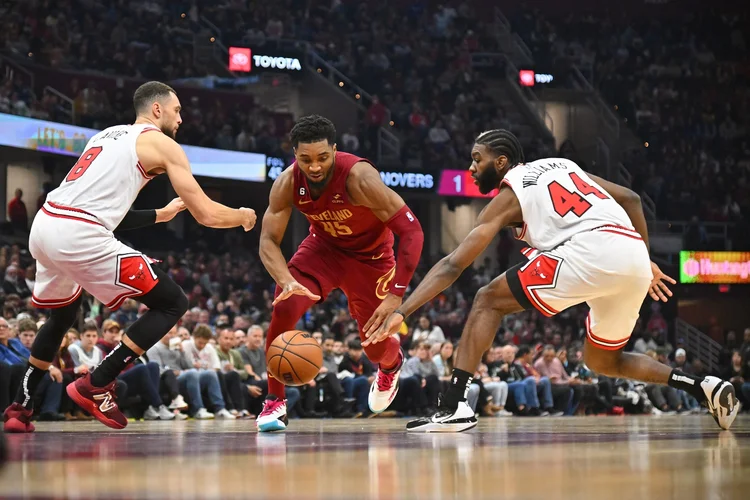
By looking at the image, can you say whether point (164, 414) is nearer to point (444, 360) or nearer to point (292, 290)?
point (444, 360)

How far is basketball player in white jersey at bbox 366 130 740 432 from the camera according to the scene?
4824mm

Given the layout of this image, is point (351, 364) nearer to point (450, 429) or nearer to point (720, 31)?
point (450, 429)

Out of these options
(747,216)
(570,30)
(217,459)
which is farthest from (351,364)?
(570,30)

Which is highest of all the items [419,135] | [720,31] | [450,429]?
[720,31]

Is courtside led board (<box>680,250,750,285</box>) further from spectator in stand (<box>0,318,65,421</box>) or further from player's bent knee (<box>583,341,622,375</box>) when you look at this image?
player's bent knee (<box>583,341,622,375</box>)

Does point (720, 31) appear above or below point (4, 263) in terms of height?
above

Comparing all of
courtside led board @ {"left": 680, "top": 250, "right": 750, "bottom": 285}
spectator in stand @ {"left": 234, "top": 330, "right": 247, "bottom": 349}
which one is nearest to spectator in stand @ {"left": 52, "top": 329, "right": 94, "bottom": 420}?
spectator in stand @ {"left": 234, "top": 330, "right": 247, "bottom": 349}

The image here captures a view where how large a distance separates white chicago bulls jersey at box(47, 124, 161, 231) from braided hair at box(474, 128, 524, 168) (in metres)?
1.84

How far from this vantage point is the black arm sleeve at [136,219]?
230 inches

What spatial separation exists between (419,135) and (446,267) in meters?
17.7

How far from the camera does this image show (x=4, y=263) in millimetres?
13914

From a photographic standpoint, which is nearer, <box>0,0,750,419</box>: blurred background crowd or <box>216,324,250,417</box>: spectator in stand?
<box>216,324,250,417</box>: spectator in stand

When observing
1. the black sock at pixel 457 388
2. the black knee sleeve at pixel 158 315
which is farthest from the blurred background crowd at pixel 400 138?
the black sock at pixel 457 388

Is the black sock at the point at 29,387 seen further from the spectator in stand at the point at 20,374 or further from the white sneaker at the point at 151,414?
the white sneaker at the point at 151,414
